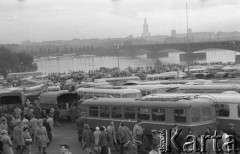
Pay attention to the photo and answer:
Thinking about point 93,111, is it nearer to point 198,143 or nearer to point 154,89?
point 154,89

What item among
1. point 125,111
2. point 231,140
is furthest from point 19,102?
point 231,140

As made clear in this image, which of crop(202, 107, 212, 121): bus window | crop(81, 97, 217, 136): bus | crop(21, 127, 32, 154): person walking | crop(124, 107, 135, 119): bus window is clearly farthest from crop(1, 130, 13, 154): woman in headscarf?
crop(202, 107, 212, 121): bus window

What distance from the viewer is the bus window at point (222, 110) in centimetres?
1938

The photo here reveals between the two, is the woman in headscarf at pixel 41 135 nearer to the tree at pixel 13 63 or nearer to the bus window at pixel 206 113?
the bus window at pixel 206 113

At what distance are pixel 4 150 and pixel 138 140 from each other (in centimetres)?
488

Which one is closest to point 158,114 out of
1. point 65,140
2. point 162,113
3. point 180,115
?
point 162,113

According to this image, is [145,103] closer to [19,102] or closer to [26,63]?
[19,102]

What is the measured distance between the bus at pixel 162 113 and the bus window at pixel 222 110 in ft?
1.97

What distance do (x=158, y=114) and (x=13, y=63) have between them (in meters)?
95.8

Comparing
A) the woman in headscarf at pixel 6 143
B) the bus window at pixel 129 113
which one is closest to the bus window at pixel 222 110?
the bus window at pixel 129 113

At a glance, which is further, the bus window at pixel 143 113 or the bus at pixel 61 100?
the bus at pixel 61 100

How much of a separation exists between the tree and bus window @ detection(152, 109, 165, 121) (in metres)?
94.3

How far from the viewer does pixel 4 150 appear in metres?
15.1

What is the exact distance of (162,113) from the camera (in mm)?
18922
